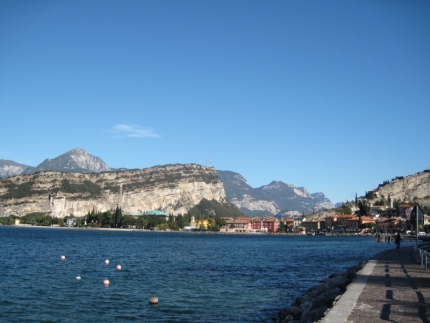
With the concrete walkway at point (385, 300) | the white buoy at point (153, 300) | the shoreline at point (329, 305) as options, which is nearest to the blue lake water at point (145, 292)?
the white buoy at point (153, 300)

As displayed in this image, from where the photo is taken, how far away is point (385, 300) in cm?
1343

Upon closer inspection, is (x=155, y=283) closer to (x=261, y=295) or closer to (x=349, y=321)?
(x=261, y=295)

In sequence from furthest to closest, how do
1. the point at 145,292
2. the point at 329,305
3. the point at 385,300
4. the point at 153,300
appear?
the point at 145,292, the point at 153,300, the point at 329,305, the point at 385,300

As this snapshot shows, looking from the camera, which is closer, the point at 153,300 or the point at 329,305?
the point at 329,305

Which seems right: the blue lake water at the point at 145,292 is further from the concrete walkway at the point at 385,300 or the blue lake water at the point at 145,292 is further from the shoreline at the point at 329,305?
the concrete walkway at the point at 385,300

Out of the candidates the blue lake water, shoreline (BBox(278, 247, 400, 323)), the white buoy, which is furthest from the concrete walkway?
the white buoy

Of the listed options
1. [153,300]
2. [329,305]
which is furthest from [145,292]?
[329,305]

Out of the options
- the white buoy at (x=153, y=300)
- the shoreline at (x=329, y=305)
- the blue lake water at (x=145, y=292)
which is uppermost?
the shoreline at (x=329, y=305)

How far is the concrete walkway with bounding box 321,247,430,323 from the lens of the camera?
11031mm

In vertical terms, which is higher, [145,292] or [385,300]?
[385,300]

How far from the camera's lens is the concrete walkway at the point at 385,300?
36.2 feet

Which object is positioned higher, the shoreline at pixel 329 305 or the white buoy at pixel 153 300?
the shoreline at pixel 329 305

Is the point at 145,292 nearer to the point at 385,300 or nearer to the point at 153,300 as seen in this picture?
the point at 153,300

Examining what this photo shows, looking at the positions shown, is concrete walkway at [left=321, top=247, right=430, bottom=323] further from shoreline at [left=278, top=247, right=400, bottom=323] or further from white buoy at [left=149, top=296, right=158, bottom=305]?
white buoy at [left=149, top=296, right=158, bottom=305]
